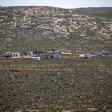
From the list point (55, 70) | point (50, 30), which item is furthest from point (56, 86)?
point (50, 30)

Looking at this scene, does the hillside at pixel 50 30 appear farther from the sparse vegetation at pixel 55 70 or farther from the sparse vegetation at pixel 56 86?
the sparse vegetation at pixel 56 86

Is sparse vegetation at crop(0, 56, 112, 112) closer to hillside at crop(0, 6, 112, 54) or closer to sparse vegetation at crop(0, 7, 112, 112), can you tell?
sparse vegetation at crop(0, 7, 112, 112)

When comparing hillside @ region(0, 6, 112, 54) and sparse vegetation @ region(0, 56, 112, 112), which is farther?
hillside @ region(0, 6, 112, 54)

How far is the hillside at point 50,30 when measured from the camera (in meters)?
72.6

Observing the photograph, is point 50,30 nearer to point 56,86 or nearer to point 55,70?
point 55,70

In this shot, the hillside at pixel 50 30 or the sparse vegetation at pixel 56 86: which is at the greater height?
the hillside at pixel 50 30

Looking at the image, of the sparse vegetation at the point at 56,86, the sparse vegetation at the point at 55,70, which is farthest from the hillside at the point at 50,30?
the sparse vegetation at the point at 56,86

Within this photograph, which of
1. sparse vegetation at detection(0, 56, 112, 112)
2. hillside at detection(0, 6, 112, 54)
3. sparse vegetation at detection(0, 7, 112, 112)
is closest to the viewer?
sparse vegetation at detection(0, 56, 112, 112)

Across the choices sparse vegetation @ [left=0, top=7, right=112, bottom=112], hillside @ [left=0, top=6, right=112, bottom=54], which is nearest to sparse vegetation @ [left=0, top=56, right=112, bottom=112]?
sparse vegetation @ [left=0, top=7, right=112, bottom=112]

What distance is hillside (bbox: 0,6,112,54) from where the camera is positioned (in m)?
72.6

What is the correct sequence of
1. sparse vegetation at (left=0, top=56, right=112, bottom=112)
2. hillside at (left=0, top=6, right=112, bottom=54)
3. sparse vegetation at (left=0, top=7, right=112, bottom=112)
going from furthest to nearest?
hillside at (left=0, top=6, right=112, bottom=54)
sparse vegetation at (left=0, top=7, right=112, bottom=112)
sparse vegetation at (left=0, top=56, right=112, bottom=112)

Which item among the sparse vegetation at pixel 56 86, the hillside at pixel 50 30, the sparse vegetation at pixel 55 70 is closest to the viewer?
the sparse vegetation at pixel 56 86

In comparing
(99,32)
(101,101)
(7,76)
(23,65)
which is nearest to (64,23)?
(99,32)

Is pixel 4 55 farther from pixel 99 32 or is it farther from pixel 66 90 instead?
pixel 99 32
